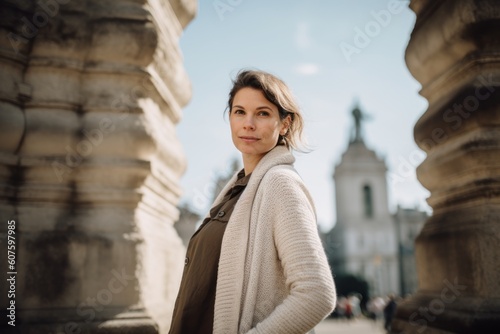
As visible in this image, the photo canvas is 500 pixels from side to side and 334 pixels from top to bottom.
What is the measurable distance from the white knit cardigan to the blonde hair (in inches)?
9.4

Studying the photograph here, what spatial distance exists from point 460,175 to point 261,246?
5.77ft

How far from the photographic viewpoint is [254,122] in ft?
6.08

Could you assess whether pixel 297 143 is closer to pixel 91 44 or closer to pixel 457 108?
pixel 457 108

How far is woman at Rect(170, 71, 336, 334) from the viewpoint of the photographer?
150cm

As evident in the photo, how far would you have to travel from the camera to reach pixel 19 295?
8.41ft

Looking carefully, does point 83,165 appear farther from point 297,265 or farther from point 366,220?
point 366,220

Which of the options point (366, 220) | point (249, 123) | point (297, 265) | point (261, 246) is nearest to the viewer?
point (297, 265)

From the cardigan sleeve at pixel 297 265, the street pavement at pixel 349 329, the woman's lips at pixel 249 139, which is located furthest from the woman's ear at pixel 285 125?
the street pavement at pixel 349 329

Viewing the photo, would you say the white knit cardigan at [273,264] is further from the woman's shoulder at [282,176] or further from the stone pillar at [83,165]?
the stone pillar at [83,165]

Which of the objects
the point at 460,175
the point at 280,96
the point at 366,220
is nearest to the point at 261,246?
the point at 280,96

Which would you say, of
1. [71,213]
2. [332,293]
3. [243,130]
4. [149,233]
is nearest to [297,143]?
[243,130]

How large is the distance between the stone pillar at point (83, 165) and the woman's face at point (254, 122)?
117cm

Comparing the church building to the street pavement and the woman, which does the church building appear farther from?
the woman

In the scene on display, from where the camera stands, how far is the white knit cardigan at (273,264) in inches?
58.3
